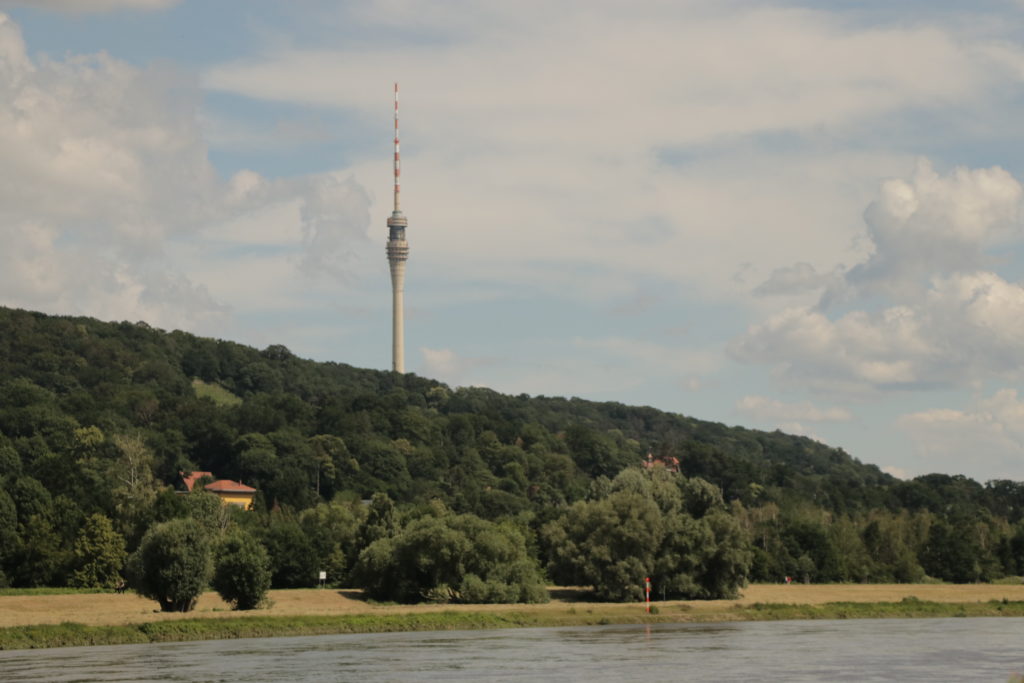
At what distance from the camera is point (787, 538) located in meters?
162

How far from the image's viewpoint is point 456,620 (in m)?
95.9

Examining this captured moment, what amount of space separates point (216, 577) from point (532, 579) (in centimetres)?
2780

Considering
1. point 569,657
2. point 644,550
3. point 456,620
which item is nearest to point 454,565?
point 644,550

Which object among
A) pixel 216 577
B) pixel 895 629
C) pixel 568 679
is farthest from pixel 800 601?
pixel 568 679

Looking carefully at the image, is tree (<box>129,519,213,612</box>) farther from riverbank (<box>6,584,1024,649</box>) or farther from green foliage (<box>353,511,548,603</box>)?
green foliage (<box>353,511,548,603</box>)

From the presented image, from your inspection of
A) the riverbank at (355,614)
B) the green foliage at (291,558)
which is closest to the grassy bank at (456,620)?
the riverbank at (355,614)

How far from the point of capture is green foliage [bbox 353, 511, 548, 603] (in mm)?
111938

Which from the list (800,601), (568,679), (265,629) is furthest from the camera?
(800,601)

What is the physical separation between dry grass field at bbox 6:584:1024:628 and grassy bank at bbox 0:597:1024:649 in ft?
4.93

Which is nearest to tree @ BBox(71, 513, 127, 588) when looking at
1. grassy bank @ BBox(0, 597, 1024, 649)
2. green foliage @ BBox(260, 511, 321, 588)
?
green foliage @ BBox(260, 511, 321, 588)

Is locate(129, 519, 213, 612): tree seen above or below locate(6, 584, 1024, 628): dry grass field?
above

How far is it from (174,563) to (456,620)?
19.3 m

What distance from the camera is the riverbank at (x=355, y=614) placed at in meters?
81.2

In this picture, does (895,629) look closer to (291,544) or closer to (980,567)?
(291,544)
